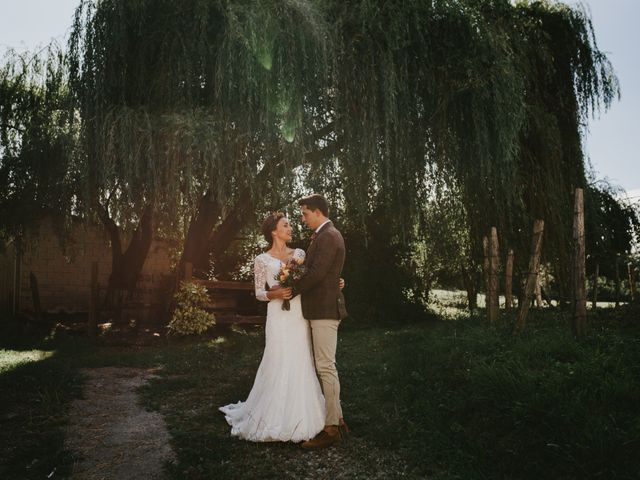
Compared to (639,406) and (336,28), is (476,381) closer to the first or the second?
(639,406)

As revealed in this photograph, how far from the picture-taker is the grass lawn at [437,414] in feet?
10.5

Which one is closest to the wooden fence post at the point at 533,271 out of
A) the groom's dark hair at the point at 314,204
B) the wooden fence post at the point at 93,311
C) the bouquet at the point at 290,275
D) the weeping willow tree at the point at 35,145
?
the groom's dark hair at the point at 314,204

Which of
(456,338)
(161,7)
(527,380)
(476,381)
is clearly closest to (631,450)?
(527,380)

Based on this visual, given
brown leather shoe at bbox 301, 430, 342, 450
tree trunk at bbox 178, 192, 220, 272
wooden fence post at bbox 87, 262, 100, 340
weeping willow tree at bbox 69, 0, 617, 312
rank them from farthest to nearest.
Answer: tree trunk at bbox 178, 192, 220, 272 → wooden fence post at bbox 87, 262, 100, 340 → weeping willow tree at bbox 69, 0, 617, 312 → brown leather shoe at bbox 301, 430, 342, 450

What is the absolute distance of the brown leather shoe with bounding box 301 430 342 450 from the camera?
3.79m

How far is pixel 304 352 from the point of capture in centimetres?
417

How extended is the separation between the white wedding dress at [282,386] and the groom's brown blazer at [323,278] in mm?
265

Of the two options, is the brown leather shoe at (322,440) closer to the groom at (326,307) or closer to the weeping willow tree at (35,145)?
the groom at (326,307)

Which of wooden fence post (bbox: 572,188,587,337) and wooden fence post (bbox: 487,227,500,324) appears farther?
wooden fence post (bbox: 487,227,500,324)

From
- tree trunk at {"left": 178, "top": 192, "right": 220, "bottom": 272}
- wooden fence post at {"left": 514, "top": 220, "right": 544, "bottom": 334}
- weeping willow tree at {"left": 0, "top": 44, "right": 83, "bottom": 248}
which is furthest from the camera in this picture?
tree trunk at {"left": 178, "top": 192, "right": 220, "bottom": 272}

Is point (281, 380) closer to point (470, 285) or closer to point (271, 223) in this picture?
point (271, 223)

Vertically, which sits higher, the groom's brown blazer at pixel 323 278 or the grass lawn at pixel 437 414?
the groom's brown blazer at pixel 323 278

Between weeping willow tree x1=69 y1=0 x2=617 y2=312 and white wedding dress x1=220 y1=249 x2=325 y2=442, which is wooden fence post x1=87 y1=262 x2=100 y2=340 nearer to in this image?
weeping willow tree x1=69 y1=0 x2=617 y2=312

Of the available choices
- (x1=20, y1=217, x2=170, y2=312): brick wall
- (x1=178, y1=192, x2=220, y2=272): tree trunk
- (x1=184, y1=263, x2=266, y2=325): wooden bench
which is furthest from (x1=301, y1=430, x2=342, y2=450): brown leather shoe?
(x1=20, y1=217, x2=170, y2=312): brick wall
